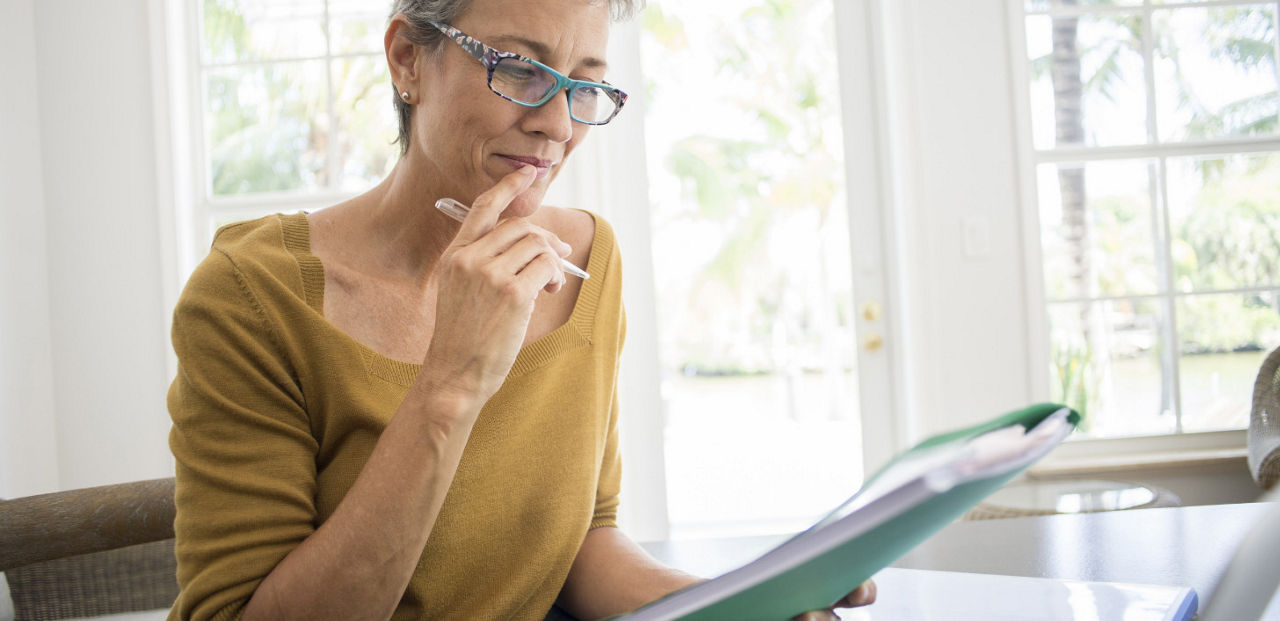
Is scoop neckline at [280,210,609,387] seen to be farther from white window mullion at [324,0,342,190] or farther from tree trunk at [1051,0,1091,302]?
tree trunk at [1051,0,1091,302]

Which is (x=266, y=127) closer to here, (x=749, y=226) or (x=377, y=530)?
(x=377, y=530)

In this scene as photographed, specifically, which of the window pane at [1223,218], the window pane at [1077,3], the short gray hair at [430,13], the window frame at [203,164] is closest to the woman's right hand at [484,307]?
the short gray hair at [430,13]

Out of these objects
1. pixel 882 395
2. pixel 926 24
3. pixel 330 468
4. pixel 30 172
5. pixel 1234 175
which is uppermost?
pixel 926 24

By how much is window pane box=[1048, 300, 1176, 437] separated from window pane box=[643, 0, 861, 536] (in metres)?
4.20

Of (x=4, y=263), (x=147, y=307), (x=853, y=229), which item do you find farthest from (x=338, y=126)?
(x=853, y=229)

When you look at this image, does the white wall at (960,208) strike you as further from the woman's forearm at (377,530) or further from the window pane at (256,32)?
the woman's forearm at (377,530)

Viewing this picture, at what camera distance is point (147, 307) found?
2.94 m

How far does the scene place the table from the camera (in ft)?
2.62

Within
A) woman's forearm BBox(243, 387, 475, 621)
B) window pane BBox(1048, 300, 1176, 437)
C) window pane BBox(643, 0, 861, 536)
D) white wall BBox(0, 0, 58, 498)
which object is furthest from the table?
window pane BBox(643, 0, 861, 536)

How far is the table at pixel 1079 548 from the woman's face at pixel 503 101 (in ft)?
1.34

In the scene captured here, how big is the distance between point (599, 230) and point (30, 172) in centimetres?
248

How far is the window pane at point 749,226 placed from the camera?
9.33 m

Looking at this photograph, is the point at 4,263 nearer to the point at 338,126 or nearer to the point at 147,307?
the point at 147,307

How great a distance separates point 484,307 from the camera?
2.59ft
